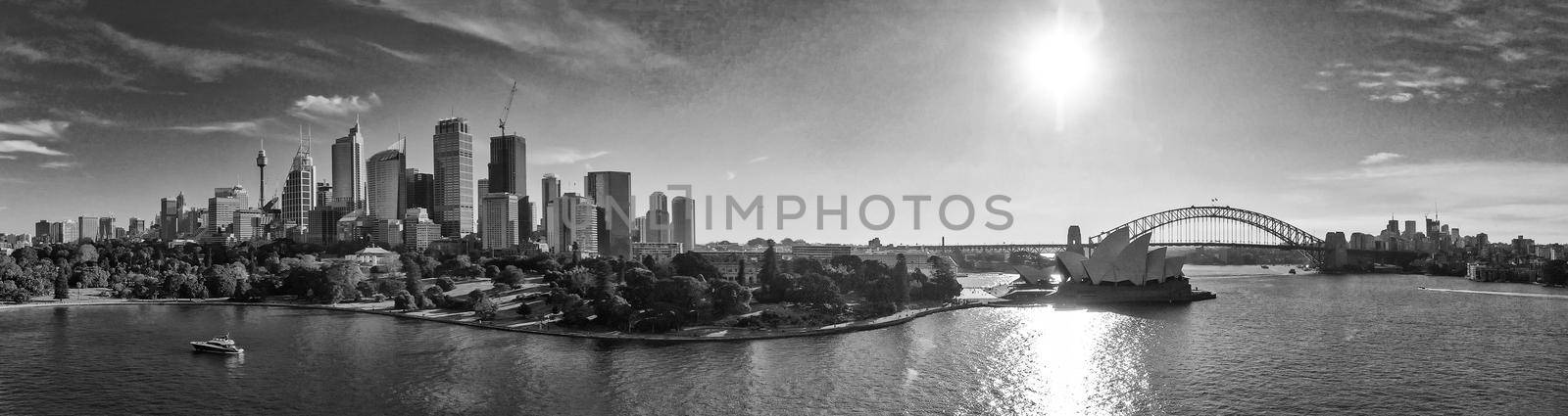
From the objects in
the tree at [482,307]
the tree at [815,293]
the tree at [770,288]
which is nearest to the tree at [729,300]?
the tree at [815,293]

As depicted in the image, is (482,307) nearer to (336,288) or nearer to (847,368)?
(336,288)

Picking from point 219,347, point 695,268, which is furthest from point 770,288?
point 219,347

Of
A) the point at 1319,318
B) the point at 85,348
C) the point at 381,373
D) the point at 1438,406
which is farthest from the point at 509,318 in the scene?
the point at 1319,318

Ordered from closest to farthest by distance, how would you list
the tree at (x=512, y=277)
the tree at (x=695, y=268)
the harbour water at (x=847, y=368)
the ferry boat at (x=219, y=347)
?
the harbour water at (x=847, y=368)
the ferry boat at (x=219, y=347)
the tree at (x=695, y=268)
the tree at (x=512, y=277)

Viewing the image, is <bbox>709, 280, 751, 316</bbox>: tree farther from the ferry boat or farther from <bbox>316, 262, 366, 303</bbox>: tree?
<bbox>316, 262, 366, 303</bbox>: tree

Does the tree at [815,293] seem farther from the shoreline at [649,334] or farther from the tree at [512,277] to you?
the tree at [512,277]
